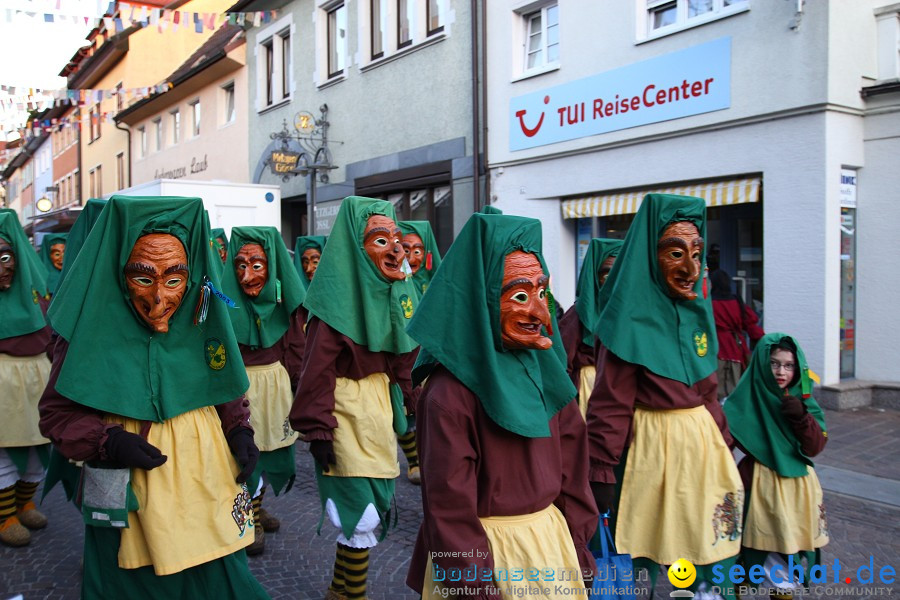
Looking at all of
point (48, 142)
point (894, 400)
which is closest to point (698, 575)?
point (894, 400)

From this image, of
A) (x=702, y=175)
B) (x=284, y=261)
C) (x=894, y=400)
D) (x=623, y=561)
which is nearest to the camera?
(x=623, y=561)

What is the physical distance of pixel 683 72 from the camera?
34.3ft

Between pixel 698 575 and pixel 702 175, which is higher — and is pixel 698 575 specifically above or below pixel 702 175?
below

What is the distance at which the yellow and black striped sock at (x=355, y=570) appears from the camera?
4031mm

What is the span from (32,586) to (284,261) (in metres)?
2.65

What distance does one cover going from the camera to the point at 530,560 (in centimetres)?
250

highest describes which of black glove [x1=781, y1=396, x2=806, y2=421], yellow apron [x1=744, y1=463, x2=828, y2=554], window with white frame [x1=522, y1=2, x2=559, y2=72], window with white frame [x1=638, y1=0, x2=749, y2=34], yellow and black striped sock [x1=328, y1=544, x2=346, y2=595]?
window with white frame [x1=522, y1=2, x2=559, y2=72]

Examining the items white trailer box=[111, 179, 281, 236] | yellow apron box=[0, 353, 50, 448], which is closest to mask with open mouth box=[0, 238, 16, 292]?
yellow apron box=[0, 353, 50, 448]

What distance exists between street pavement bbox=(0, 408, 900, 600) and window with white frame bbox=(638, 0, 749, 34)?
5.89m

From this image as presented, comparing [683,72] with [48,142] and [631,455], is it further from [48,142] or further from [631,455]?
[48,142]

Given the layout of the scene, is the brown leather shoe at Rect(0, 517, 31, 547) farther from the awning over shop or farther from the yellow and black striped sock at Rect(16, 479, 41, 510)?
the awning over shop

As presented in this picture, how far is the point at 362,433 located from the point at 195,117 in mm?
23637

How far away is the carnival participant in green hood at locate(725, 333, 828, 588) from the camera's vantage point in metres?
3.72

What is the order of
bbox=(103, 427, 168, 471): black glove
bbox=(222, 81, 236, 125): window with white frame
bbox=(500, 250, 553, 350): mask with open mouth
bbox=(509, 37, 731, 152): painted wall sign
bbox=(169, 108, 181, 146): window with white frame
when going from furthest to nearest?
1. bbox=(169, 108, 181, 146): window with white frame
2. bbox=(222, 81, 236, 125): window with white frame
3. bbox=(509, 37, 731, 152): painted wall sign
4. bbox=(103, 427, 168, 471): black glove
5. bbox=(500, 250, 553, 350): mask with open mouth
